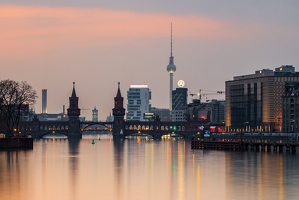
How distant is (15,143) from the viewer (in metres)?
174

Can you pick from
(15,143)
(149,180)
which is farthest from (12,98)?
(149,180)

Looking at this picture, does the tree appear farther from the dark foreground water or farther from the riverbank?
the dark foreground water

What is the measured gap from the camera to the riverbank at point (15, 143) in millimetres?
168650

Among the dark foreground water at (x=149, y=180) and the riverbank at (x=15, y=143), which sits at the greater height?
the riverbank at (x=15, y=143)

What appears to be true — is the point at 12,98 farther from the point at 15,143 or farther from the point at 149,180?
the point at 149,180

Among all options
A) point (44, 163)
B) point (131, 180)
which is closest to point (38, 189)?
point (131, 180)

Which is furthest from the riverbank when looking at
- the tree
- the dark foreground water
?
the dark foreground water

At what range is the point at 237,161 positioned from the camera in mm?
126562

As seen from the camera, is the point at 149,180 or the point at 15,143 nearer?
the point at 149,180

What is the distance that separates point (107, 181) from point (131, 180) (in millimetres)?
2695

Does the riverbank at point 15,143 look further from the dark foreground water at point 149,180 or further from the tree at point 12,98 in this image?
the dark foreground water at point 149,180

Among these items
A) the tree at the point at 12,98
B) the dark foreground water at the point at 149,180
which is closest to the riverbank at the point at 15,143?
the tree at the point at 12,98

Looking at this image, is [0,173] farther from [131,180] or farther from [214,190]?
[214,190]

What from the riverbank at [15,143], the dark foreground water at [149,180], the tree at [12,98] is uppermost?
the tree at [12,98]
